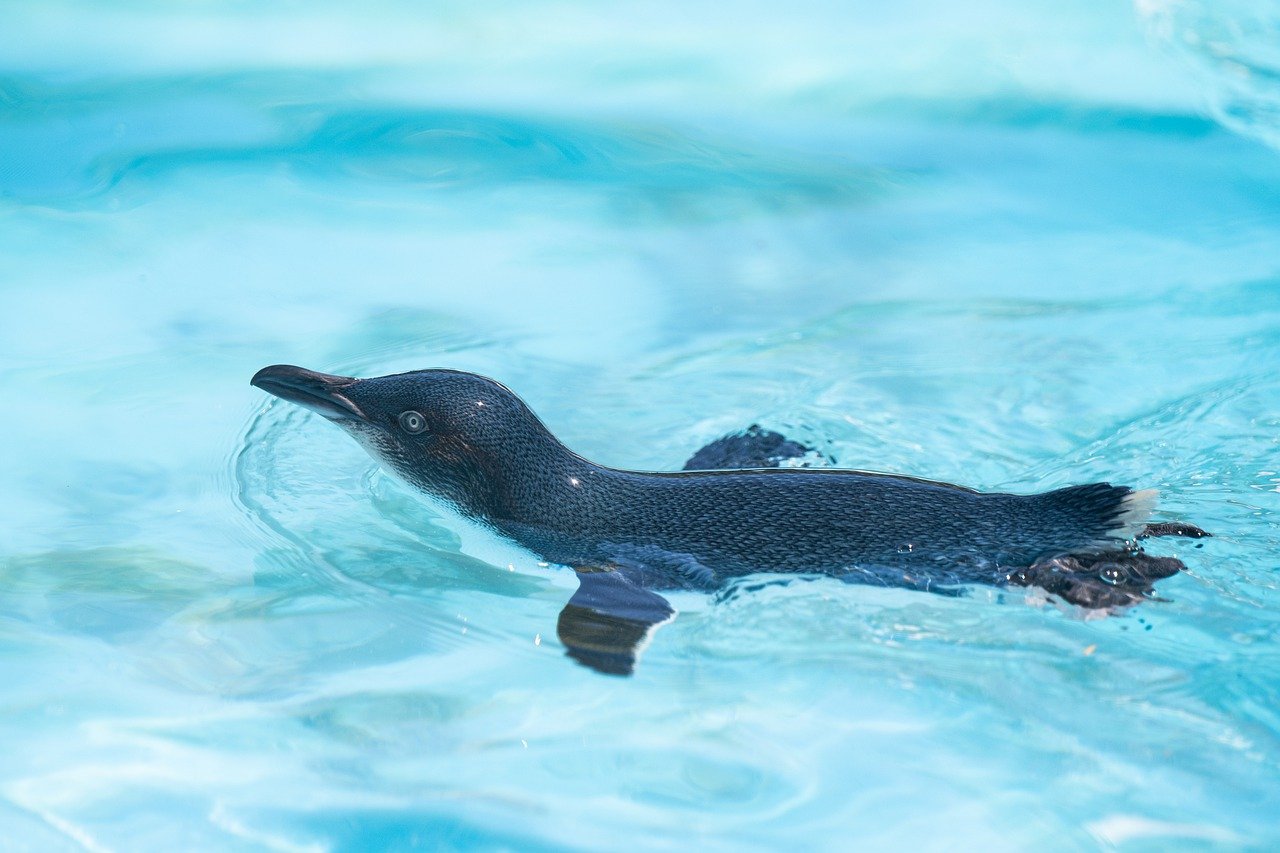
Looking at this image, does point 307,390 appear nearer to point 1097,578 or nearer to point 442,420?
point 442,420

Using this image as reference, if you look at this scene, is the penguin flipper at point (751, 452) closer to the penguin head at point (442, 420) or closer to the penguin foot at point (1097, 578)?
the penguin head at point (442, 420)

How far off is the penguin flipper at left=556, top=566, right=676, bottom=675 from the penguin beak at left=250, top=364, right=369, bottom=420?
98 cm

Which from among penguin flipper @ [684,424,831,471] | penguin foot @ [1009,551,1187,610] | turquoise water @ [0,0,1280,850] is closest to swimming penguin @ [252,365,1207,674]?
penguin foot @ [1009,551,1187,610]

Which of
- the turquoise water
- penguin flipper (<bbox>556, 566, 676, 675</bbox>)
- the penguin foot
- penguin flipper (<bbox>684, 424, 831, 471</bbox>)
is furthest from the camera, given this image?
penguin flipper (<bbox>684, 424, 831, 471</bbox>)

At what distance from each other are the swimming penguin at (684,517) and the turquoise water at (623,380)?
0.11 m

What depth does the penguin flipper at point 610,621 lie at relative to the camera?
3.67 meters

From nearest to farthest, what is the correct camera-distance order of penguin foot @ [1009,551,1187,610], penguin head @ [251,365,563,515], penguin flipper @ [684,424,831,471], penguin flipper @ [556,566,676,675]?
penguin flipper @ [556,566,676,675]
penguin foot @ [1009,551,1187,610]
penguin head @ [251,365,563,515]
penguin flipper @ [684,424,831,471]

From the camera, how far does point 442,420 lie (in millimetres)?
4199

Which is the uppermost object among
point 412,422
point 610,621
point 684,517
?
point 412,422

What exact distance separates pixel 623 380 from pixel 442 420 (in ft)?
5.27

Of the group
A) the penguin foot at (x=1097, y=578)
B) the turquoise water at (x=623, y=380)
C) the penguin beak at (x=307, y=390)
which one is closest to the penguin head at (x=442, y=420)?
the penguin beak at (x=307, y=390)

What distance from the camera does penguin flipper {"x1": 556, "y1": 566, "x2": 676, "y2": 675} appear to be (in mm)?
3666

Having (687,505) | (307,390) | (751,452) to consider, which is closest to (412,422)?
(307,390)

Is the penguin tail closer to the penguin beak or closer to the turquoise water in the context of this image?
the turquoise water
